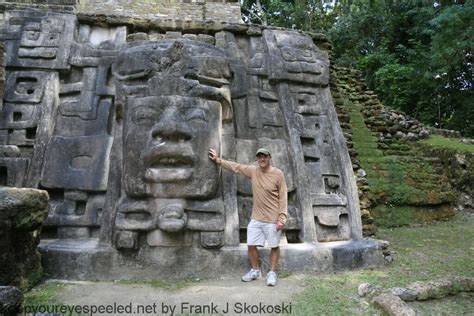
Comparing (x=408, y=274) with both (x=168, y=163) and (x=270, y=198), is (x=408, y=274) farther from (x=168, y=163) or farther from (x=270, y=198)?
(x=168, y=163)

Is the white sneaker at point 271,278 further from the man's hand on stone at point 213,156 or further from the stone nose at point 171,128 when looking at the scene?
the stone nose at point 171,128

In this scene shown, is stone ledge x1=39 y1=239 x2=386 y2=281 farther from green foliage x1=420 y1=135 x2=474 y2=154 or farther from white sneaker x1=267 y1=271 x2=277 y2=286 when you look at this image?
green foliage x1=420 y1=135 x2=474 y2=154

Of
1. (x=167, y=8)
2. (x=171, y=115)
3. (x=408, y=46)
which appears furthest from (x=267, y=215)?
(x=408, y=46)

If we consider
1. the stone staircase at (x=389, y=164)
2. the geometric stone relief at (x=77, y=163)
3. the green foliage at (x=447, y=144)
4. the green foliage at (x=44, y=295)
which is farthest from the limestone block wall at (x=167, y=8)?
the green foliage at (x=44, y=295)

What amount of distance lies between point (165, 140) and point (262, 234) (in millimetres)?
1376

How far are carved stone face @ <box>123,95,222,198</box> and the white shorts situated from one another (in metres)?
0.59

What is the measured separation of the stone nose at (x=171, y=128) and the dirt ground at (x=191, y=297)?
4.81 ft

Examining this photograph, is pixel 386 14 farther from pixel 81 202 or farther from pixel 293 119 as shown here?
pixel 81 202

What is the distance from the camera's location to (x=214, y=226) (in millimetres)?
4188

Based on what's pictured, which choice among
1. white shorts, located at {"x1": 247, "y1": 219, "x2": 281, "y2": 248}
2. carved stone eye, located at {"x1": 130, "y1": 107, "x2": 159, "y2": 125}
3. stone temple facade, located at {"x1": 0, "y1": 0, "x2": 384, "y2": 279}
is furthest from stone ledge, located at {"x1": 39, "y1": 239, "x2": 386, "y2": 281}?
carved stone eye, located at {"x1": 130, "y1": 107, "x2": 159, "y2": 125}

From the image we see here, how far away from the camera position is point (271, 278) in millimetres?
3889

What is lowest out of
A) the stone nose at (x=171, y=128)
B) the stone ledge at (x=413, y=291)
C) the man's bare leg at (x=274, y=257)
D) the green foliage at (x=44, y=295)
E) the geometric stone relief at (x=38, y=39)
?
the stone ledge at (x=413, y=291)

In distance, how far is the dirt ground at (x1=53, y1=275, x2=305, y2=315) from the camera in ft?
10.9

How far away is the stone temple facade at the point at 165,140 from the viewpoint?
13.6 feet
